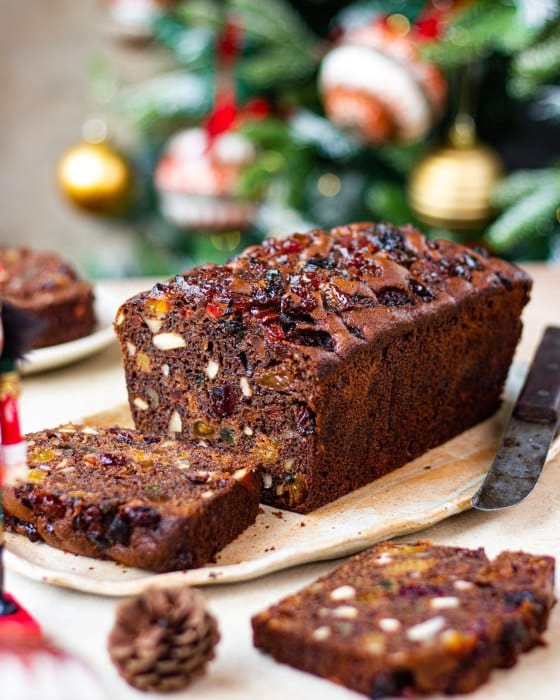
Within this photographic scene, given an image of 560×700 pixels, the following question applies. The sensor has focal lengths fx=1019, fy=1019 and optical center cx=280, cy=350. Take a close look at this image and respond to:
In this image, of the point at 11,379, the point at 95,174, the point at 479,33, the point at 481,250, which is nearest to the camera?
the point at 11,379

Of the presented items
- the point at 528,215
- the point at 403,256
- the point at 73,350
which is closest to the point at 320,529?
the point at 403,256

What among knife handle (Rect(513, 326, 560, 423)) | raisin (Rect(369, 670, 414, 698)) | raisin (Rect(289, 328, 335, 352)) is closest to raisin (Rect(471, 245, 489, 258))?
knife handle (Rect(513, 326, 560, 423))

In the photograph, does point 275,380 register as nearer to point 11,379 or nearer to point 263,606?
point 263,606

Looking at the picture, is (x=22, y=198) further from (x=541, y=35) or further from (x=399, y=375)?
(x=399, y=375)

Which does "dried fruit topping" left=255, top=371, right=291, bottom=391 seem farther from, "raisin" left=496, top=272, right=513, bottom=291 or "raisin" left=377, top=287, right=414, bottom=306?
"raisin" left=496, top=272, right=513, bottom=291

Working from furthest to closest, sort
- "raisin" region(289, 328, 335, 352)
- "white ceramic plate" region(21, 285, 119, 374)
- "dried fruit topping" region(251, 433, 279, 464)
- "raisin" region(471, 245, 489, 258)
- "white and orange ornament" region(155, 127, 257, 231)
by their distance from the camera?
"white and orange ornament" region(155, 127, 257, 231) → "white ceramic plate" region(21, 285, 119, 374) → "raisin" region(471, 245, 489, 258) → "dried fruit topping" region(251, 433, 279, 464) → "raisin" region(289, 328, 335, 352)

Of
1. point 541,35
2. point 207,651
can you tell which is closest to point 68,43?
point 541,35

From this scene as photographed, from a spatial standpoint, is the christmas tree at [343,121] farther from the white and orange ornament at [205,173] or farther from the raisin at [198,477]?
the raisin at [198,477]

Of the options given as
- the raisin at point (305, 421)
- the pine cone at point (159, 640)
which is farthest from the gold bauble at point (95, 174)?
the pine cone at point (159, 640)
